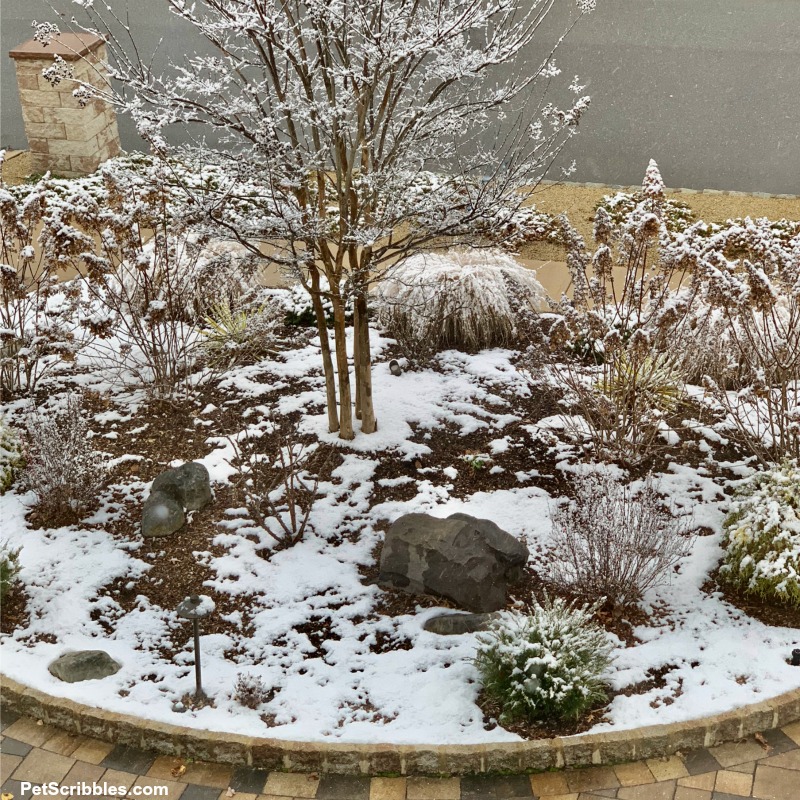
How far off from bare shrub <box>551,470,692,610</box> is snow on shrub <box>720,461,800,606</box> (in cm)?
25

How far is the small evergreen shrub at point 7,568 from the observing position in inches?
168

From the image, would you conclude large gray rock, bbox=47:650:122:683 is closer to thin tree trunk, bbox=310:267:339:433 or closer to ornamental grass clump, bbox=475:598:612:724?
ornamental grass clump, bbox=475:598:612:724

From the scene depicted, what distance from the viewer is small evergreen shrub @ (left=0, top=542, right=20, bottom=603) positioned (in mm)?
4258

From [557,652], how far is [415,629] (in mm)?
734

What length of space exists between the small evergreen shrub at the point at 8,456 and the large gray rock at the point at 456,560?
2.16 metres

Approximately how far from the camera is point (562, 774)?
361 centimetres

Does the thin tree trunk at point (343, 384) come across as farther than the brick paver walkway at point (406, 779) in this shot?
Yes

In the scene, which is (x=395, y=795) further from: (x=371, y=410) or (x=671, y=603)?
(x=371, y=410)

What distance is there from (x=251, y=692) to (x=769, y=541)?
7.71 feet

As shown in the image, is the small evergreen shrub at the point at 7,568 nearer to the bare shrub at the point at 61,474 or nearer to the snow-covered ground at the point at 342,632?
the snow-covered ground at the point at 342,632

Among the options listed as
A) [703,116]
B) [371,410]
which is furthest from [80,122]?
[703,116]

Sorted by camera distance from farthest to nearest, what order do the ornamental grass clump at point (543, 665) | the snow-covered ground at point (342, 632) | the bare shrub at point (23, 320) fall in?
the bare shrub at point (23, 320) < the snow-covered ground at point (342, 632) < the ornamental grass clump at point (543, 665)

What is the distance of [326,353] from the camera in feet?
17.6

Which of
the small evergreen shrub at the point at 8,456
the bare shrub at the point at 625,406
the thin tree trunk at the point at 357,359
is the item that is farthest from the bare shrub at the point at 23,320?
the bare shrub at the point at 625,406
